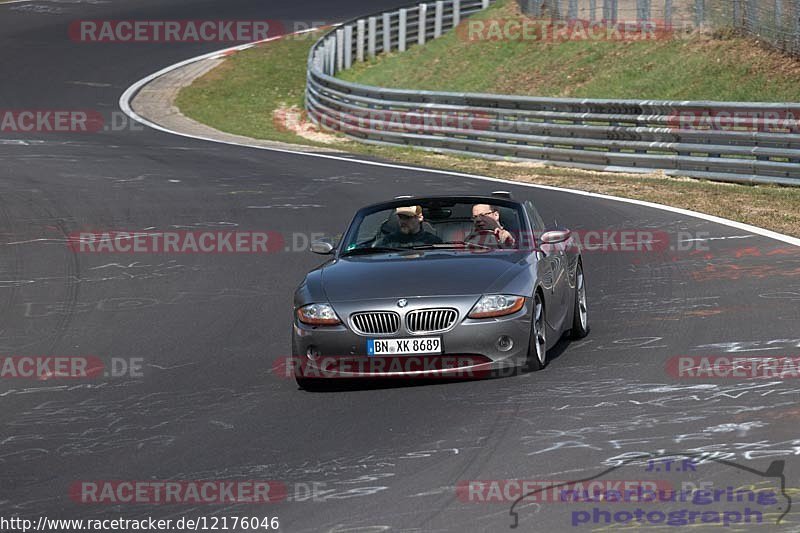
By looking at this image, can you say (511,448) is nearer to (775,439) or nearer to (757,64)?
(775,439)

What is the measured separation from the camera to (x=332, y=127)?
32594 mm

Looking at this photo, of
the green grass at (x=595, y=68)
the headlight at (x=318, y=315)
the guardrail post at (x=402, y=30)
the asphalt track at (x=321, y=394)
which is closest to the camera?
the asphalt track at (x=321, y=394)

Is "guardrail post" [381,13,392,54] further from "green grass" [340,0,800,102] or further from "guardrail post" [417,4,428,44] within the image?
"guardrail post" [417,4,428,44]

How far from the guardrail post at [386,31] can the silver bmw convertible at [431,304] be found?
31632 mm

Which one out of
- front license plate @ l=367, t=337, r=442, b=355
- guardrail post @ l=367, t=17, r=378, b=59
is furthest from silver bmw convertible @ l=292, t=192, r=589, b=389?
guardrail post @ l=367, t=17, r=378, b=59

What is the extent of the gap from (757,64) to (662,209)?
10.4 m

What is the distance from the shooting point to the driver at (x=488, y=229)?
1111 cm

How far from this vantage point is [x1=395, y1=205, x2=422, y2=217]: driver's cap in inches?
441

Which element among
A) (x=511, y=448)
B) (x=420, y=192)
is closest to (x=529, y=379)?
(x=511, y=448)

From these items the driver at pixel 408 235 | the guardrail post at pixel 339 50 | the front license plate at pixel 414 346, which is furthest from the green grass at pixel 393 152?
the front license plate at pixel 414 346

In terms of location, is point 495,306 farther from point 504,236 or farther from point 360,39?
point 360,39

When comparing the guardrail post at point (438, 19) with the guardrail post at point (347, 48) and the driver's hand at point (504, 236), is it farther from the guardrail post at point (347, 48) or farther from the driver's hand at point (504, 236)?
the driver's hand at point (504, 236)

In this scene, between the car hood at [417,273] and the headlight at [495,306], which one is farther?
the car hood at [417,273]

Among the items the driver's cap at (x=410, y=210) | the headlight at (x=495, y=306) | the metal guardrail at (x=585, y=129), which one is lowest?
the metal guardrail at (x=585, y=129)
